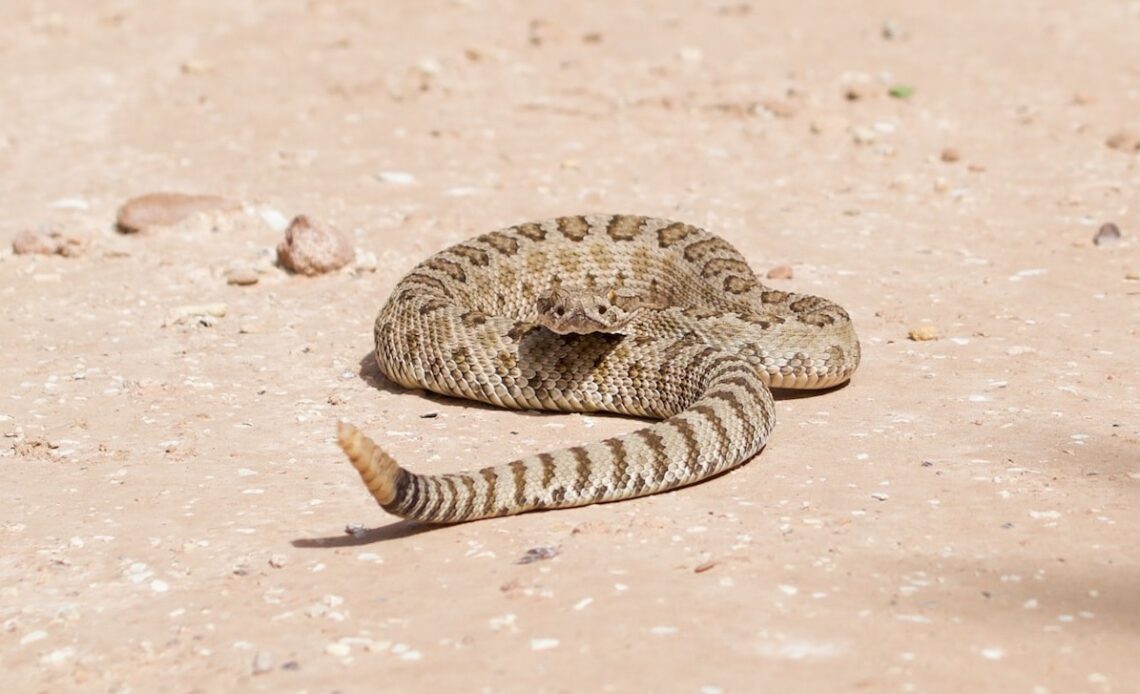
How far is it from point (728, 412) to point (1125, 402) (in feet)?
7.88

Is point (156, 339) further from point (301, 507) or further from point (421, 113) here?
point (421, 113)

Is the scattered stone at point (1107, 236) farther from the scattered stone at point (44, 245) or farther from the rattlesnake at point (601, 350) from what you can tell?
the scattered stone at point (44, 245)

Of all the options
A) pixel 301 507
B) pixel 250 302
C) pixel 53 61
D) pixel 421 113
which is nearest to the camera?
pixel 301 507

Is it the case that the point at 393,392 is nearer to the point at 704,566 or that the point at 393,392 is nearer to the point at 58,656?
the point at 704,566

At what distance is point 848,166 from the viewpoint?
13250 mm

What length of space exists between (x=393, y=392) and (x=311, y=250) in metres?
2.28

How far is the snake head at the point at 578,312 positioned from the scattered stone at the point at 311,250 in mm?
2915

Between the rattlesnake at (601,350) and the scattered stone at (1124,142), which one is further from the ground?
the scattered stone at (1124,142)

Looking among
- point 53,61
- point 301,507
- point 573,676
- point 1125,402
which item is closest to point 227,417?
point 301,507

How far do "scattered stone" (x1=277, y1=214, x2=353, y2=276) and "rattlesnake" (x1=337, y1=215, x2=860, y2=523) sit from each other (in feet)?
3.68

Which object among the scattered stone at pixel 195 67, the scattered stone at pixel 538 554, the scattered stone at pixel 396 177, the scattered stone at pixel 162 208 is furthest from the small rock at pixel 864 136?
the scattered stone at pixel 538 554

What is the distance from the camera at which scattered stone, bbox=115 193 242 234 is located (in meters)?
11.7

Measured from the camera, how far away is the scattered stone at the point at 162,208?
38.4 ft

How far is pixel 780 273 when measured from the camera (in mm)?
10609
